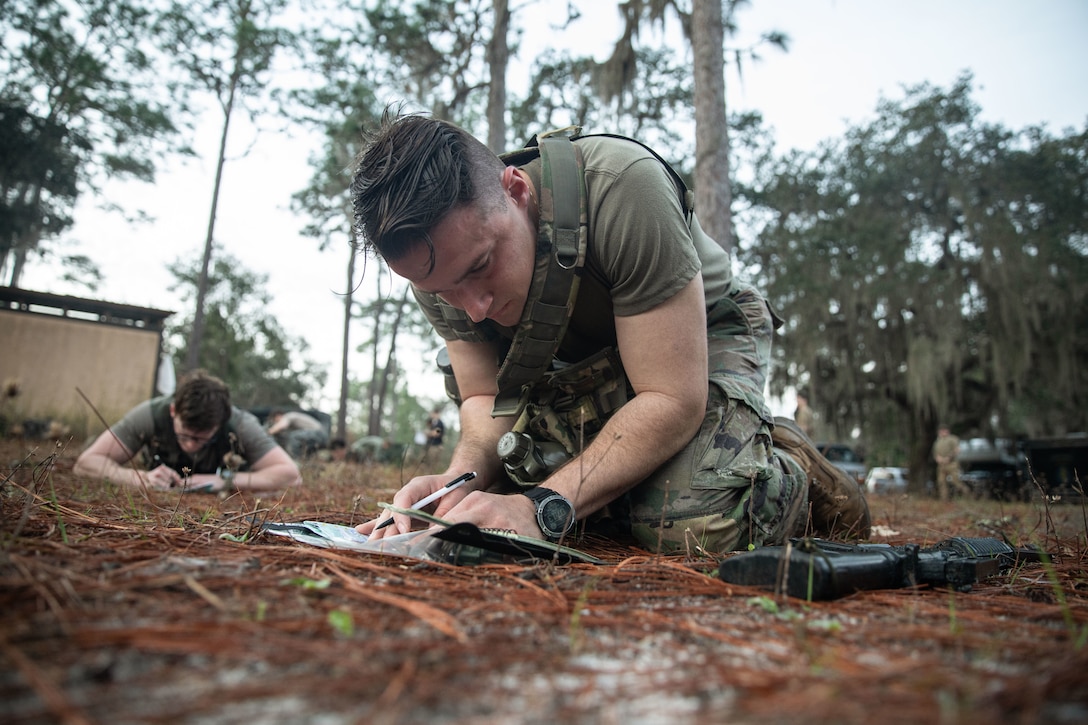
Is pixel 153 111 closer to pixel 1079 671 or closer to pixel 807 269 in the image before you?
pixel 807 269

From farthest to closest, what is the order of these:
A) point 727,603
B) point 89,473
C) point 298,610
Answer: point 89,473, point 727,603, point 298,610

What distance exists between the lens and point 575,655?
86cm

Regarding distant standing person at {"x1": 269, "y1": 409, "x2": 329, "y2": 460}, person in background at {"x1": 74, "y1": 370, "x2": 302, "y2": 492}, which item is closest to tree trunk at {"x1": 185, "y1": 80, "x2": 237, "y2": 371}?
distant standing person at {"x1": 269, "y1": 409, "x2": 329, "y2": 460}

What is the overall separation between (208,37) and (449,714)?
16839 mm

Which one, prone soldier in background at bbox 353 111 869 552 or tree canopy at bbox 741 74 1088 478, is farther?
tree canopy at bbox 741 74 1088 478

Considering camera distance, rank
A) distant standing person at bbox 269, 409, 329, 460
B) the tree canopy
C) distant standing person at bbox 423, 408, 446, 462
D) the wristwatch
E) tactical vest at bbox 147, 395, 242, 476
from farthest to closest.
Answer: the tree canopy
distant standing person at bbox 269, 409, 329, 460
tactical vest at bbox 147, 395, 242, 476
distant standing person at bbox 423, 408, 446, 462
the wristwatch

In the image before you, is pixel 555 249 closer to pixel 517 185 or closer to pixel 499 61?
pixel 517 185

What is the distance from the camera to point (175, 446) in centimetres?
404

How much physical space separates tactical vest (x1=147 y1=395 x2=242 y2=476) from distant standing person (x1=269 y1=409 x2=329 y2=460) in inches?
137

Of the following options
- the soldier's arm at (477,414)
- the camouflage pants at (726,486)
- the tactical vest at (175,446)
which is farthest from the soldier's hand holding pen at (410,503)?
the tactical vest at (175,446)

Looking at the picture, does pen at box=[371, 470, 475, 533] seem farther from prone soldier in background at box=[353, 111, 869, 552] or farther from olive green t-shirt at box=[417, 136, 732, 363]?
olive green t-shirt at box=[417, 136, 732, 363]

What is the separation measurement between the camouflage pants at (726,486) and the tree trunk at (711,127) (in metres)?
3.64

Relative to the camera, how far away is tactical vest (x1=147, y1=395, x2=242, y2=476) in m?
3.97

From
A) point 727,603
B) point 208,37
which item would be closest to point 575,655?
point 727,603
